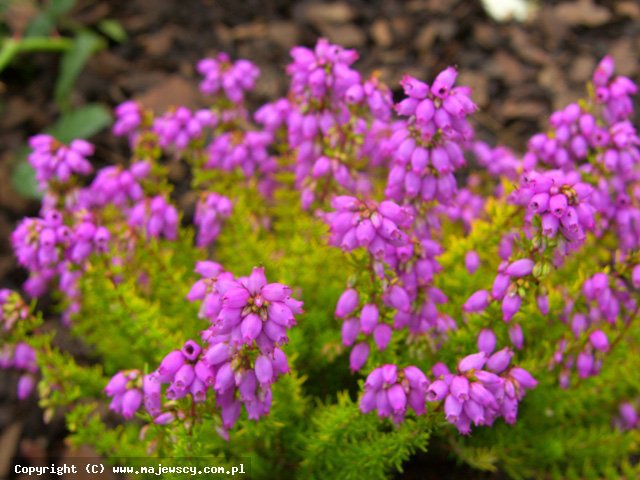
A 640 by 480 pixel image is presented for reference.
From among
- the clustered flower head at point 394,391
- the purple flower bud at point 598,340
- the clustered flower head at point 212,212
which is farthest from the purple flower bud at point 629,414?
the clustered flower head at point 212,212

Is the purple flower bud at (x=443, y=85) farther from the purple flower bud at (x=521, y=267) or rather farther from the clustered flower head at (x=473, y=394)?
the clustered flower head at (x=473, y=394)

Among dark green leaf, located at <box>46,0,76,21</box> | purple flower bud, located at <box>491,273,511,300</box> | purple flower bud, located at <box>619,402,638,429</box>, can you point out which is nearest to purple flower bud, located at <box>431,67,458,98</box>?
purple flower bud, located at <box>491,273,511,300</box>

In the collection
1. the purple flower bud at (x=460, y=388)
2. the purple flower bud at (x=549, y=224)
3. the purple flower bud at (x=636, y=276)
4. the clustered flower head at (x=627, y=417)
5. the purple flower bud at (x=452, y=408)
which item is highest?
the purple flower bud at (x=549, y=224)

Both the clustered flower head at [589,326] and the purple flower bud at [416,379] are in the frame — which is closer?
the purple flower bud at [416,379]

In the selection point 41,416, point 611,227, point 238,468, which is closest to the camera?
point 238,468

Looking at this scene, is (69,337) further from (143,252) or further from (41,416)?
(143,252)

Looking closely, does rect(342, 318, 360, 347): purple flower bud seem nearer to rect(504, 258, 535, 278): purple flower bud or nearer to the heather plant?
the heather plant

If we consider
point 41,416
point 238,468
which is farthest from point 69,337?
point 238,468
